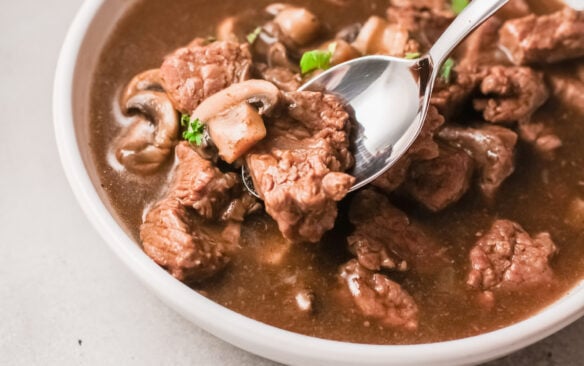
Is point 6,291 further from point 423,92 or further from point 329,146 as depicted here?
point 423,92

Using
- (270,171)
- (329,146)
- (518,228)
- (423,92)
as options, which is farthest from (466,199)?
Answer: (270,171)

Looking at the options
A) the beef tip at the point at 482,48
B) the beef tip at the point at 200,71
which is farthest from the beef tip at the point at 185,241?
the beef tip at the point at 482,48

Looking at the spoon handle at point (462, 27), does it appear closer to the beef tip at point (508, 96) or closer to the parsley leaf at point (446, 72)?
the parsley leaf at point (446, 72)

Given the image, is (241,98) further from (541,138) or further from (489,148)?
(541,138)

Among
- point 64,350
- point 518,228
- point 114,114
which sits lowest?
point 64,350

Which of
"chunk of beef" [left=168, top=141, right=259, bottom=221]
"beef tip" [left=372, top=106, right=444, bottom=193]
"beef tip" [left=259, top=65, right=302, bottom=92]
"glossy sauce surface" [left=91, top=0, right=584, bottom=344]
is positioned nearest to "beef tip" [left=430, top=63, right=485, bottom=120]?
"beef tip" [left=372, top=106, right=444, bottom=193]

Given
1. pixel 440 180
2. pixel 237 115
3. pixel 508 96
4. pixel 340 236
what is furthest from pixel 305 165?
pixel 508 96

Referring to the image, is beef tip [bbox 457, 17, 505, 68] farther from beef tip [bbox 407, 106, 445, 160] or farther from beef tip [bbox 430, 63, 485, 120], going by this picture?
beef tip [bbox 407, 106, 445, 160]
